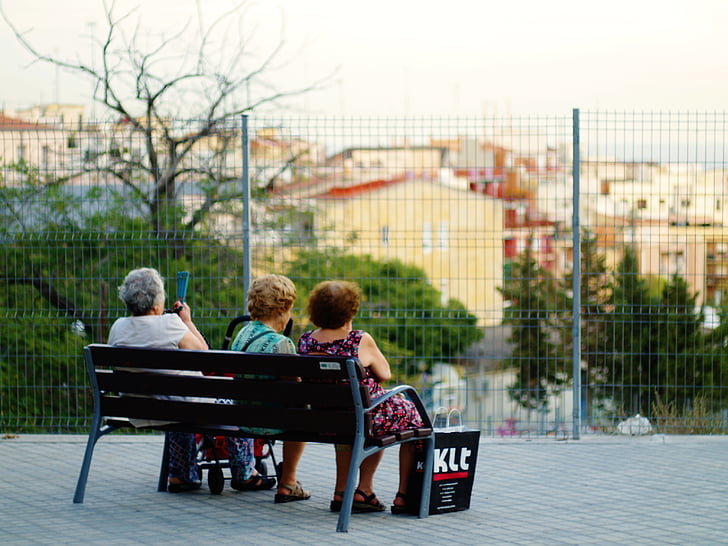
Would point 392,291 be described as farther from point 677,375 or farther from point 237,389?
point 237,389

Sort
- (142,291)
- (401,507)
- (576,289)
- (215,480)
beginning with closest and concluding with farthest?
(401,507), (142,291), (215,480), (576,289)

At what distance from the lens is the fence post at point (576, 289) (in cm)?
855

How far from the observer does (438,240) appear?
29.1 ft

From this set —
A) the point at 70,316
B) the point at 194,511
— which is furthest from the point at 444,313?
the point at 194,511

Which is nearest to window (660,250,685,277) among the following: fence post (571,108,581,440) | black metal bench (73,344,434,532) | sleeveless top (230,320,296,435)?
fence post (571,108,581,440)

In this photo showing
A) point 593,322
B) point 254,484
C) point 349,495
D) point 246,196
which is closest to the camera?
point 349,495

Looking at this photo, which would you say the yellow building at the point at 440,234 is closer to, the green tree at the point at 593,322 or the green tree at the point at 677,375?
the green tree at the point at 593,322

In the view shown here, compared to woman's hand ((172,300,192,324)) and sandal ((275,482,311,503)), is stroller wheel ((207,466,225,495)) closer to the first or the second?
sandal ((275,482,311,503))

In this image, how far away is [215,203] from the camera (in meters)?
10.3

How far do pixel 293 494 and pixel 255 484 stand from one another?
1.29 ft

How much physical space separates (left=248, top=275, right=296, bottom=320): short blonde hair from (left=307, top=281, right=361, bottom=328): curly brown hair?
0.89 ft

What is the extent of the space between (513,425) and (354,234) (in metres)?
2.18

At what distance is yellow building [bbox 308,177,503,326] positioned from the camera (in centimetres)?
880

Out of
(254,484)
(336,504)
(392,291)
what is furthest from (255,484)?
(392,291)
